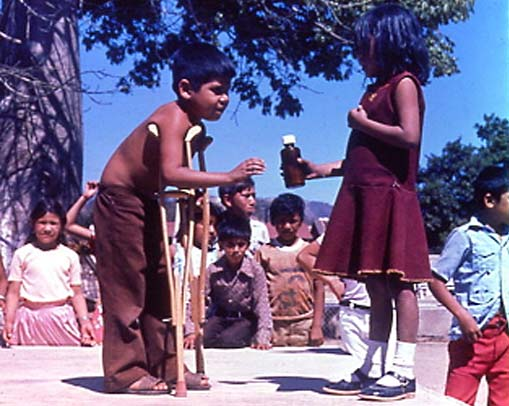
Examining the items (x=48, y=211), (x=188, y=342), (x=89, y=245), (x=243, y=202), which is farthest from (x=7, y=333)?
(x=243, y=202)

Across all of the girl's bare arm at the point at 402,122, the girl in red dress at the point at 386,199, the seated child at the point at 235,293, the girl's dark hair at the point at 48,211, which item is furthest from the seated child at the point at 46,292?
the girl's bare arm at the point at 402,122

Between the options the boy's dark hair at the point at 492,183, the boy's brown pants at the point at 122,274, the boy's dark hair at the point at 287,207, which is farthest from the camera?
the boy's dark hair at the point at 287,207

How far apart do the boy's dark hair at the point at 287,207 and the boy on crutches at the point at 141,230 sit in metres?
3.27

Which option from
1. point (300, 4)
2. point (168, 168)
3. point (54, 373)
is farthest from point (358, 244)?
point (300, 4)

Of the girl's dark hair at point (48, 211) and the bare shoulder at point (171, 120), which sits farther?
the girl's dark hair at point (48, 211)

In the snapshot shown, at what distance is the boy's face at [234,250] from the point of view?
6773 millimetres

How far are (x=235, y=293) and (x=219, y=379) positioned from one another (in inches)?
96.4

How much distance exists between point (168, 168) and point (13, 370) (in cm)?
154

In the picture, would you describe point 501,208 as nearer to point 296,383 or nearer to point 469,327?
point 469,327

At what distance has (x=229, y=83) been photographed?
3.92 meters

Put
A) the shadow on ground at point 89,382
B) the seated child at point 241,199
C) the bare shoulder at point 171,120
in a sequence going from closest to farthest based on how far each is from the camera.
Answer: the bare shoulder at point 171,120 < the shadow on ground at point 89,382 < the seated child at point 241,199

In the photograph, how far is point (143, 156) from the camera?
12.7 feet

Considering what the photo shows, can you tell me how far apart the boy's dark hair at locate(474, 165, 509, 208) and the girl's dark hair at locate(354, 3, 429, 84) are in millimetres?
1169

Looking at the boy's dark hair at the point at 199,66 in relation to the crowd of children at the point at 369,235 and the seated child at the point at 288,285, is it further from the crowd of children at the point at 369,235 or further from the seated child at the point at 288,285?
the seated child at the point at 288,285
